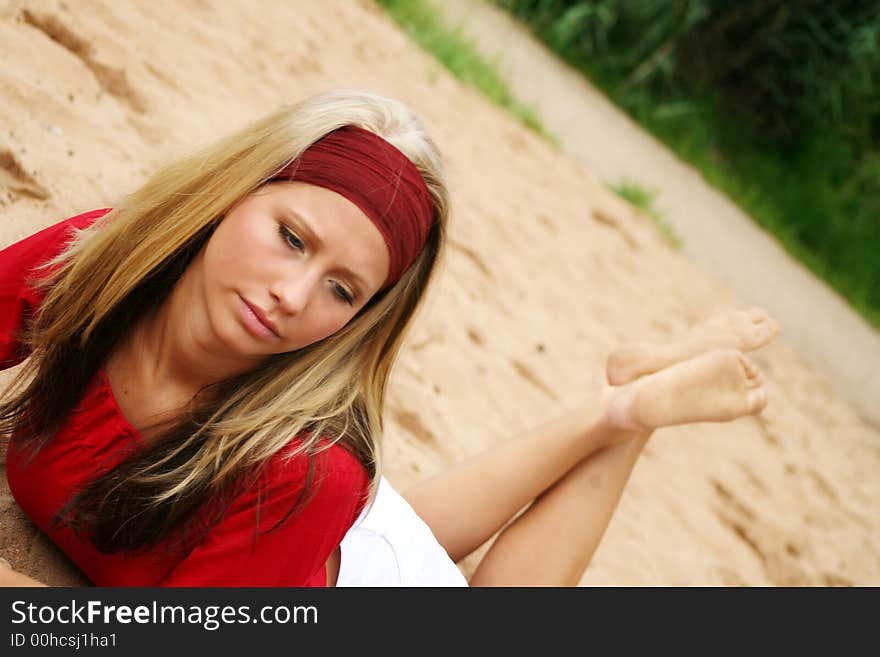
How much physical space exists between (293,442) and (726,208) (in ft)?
20.0

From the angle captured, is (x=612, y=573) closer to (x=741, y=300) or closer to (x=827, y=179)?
(x=741, y=300)

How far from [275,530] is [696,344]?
4.41 ft

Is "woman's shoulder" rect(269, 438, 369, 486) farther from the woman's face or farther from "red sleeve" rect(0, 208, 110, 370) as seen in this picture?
"red sleeve" rect(0, 208, 110, 370)

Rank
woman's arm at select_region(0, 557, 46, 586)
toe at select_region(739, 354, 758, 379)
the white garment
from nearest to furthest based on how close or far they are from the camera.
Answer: woman's arm at select_region(0, 557, 46, 586) → the white garment → toe at select_region(739, 354, 758, 379)

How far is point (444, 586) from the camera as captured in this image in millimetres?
1793

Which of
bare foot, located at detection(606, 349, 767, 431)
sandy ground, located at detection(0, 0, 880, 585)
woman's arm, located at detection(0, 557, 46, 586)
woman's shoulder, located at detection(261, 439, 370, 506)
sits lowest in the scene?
sandy ground, located at detection(0, 0, 880, 585)

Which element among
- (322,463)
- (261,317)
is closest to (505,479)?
(322,463)

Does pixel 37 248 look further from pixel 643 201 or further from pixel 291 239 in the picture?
pixel 643 201

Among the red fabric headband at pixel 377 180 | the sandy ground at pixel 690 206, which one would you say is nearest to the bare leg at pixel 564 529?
the red fabric headband at pixel 377 180

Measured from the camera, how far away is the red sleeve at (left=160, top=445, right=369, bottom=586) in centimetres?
132

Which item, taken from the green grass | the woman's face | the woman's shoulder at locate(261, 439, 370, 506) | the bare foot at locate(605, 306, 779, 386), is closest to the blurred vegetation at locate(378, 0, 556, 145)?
the green grass

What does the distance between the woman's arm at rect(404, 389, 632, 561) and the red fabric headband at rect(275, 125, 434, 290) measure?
0.70 meters

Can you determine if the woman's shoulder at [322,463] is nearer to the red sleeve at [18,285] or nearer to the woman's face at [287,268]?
the woman's face at [287,268]

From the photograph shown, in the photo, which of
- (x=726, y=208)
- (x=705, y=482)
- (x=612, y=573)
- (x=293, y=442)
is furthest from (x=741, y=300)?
(x=293, y=442)
